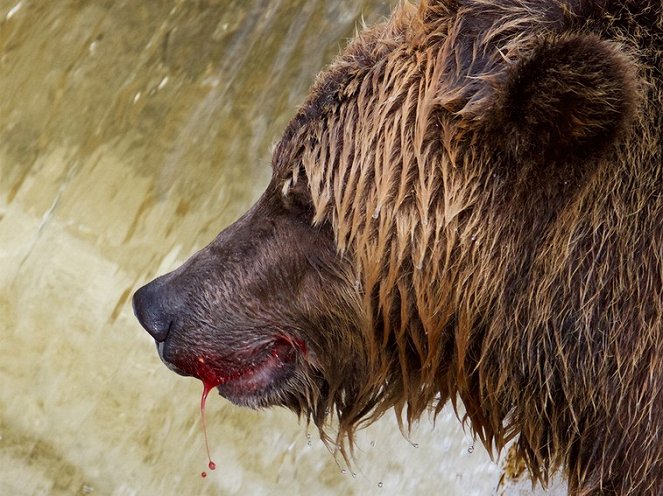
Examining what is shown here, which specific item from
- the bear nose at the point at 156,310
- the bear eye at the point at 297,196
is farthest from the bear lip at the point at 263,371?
the bear eye at the point at 297,196

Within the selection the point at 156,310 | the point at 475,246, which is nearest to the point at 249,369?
the point at 156,310

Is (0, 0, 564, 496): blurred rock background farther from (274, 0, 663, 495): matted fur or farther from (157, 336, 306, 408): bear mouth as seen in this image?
(274, 0, 663, 495): matted fur

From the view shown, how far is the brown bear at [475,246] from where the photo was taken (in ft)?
8.75

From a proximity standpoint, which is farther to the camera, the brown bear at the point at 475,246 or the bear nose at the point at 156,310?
the bear nose at the point at 156,310

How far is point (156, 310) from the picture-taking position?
10.6ft

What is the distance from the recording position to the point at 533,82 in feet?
8.52

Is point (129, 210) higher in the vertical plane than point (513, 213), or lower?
lower

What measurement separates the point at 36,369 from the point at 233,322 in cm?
268

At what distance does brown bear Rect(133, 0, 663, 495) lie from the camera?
2666 mm

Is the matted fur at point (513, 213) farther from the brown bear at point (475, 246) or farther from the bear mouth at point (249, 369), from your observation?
the bear mouth at point (249, 369)

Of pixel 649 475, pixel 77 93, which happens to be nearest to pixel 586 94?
pixel 649 475

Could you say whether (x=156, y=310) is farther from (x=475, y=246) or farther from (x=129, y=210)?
(x=129, y=210)

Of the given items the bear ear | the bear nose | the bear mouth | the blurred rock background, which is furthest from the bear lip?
the blurred rock background

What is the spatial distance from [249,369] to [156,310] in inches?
13.3
